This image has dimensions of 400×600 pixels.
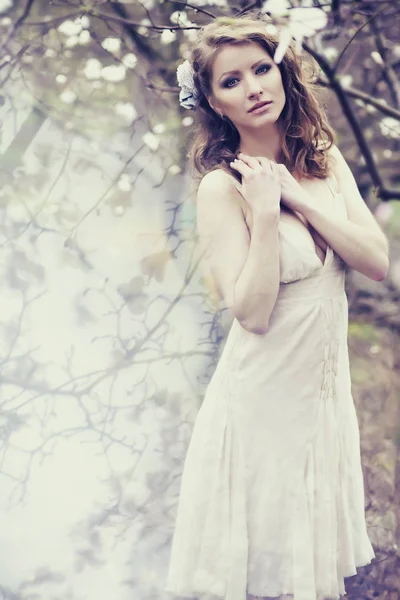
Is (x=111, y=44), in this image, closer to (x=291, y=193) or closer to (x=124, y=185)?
(x=124, y=185)

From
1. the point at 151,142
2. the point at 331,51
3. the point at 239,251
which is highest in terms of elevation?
the point at 331,51

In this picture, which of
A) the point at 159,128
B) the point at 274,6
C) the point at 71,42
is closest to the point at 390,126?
the point at 274,6

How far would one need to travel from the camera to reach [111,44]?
1.49 metres

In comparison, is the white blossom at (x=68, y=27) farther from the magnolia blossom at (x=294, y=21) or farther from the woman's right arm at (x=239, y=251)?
the woman's right arm at (x=239, y=251)

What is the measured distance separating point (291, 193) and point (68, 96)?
0.64 m

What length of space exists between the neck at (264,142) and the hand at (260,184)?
0.30 feet

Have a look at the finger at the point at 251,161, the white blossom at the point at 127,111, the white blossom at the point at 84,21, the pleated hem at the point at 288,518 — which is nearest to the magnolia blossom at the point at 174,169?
the white blossom at the point at 127,111

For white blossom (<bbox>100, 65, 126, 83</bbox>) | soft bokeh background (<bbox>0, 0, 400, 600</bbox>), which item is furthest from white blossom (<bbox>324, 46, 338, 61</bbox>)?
white blossom (<bbox>100, 65, 126, 83</bbox>)

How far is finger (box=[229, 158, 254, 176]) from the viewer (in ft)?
3.48

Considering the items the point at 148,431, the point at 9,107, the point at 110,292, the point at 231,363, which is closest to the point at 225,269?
the point at 231,363

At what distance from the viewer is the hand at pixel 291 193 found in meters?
1.07

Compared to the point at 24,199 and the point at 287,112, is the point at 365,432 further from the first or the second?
the point at 24,199

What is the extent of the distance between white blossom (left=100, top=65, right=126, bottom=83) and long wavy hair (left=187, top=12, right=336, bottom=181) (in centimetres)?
35

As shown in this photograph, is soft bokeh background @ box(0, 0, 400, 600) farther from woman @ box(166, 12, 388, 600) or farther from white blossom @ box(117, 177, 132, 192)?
woman @ box(166, 12, 388, 600)
